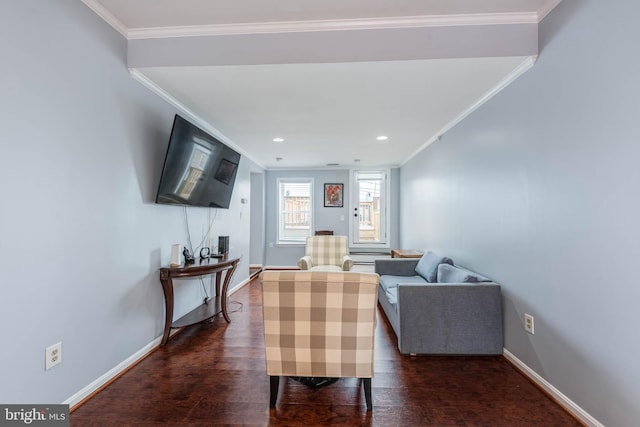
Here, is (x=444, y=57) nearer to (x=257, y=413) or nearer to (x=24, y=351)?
(x=257, y=413)

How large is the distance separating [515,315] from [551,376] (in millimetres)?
448

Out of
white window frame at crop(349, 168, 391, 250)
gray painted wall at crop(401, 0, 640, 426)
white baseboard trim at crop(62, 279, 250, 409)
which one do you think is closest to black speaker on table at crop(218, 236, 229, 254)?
white baseboard trim at crop(62, 279, 250, 409)

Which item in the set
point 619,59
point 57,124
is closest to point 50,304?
point 57,124

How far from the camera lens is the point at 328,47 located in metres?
2.00

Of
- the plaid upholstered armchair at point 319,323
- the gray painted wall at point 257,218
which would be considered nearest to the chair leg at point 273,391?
the plaid upholstered armchair at point 319,323

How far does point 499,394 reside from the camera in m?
1.85

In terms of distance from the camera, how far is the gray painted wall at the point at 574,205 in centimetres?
135

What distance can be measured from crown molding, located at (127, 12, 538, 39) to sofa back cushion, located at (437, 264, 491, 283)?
1.96 meters

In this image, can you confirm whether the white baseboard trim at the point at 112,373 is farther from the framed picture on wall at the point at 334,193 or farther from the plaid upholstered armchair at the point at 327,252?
the framed picture on wall at the point at 334,193

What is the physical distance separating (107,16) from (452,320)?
3.47m

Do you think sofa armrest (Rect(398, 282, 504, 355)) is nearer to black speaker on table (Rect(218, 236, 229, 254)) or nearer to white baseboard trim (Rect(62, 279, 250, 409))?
white baseboard trim (Rect(62, 279, 250, 409))

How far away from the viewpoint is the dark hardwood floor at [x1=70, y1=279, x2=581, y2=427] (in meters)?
1.62

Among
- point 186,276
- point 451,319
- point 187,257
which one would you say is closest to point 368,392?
point 451,319

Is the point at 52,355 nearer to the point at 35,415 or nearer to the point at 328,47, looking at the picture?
the point at 35,415
